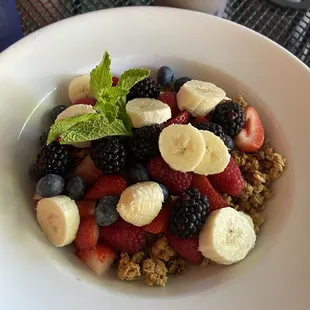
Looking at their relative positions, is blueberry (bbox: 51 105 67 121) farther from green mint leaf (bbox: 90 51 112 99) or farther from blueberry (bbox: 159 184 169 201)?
blueberry (bbox: 159 184 169 201)

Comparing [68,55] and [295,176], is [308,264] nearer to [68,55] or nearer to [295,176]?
[295,176]

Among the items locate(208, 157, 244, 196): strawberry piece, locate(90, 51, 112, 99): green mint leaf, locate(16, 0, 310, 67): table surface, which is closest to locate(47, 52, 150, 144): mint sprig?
locate(90, 51, 112, 99): green mint leaf

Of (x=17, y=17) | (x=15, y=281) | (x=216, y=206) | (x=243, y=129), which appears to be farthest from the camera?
(x=17, y=17)

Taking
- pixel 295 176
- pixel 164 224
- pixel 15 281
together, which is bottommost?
pixel 15 281

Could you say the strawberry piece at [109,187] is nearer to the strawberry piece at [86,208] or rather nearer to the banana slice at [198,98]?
the strawberry piece at [86,208]

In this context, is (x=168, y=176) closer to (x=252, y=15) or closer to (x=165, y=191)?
(x=165, y=191)

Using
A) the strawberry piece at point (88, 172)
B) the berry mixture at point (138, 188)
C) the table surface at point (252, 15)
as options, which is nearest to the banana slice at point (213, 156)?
the berry mixture at point (138, 188)

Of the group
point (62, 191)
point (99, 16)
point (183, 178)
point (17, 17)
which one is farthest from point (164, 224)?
point (17, 17)
